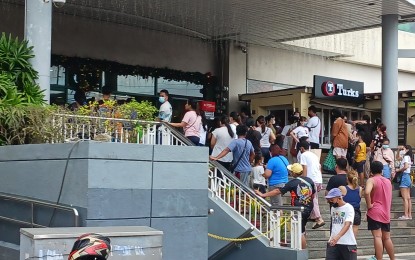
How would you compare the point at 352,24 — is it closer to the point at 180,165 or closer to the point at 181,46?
the point at 181,46

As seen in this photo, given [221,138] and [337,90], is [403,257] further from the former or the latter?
[337,90]

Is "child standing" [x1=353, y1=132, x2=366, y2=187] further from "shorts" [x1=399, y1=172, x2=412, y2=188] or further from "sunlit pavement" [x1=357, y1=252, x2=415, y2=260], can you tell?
"sunlit pavement" [x1=357, y1=252, x2=415, y2=260]

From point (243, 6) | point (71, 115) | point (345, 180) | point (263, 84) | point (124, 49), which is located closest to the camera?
point (71, 115)

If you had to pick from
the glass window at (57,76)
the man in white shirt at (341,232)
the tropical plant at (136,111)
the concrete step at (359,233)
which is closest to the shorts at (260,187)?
the concrete step at (359,233)

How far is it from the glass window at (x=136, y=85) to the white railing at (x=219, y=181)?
393 inches

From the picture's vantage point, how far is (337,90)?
886 inches

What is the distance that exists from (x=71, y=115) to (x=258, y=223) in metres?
3.77

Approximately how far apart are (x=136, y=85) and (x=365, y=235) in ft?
33.8

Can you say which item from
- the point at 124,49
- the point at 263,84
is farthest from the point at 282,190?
the point at 263,84

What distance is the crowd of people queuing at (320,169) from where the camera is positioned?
930cm

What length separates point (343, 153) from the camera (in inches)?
639

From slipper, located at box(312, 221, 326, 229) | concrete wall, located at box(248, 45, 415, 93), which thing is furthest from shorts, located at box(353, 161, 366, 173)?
concrete wall, located at box(248, 45, 415, 93)

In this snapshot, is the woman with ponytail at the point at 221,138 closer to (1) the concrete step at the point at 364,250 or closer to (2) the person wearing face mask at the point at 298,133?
(2) the person wearing face mask at the point at 298,133

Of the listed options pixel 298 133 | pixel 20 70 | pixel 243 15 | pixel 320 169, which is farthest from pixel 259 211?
pixel 243 15
